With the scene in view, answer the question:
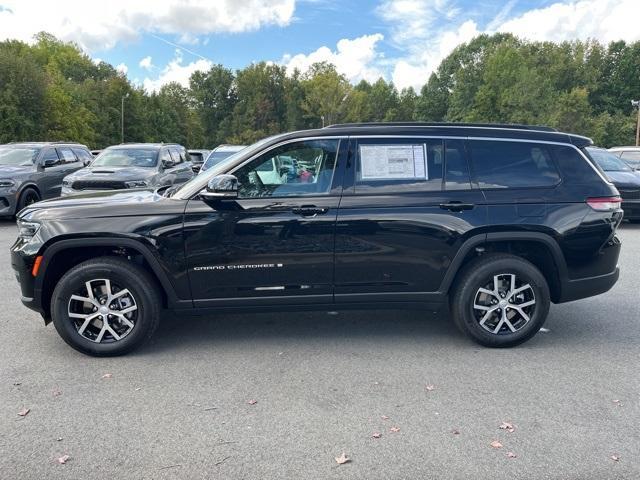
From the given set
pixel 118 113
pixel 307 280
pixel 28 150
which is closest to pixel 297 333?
pixel 307 280

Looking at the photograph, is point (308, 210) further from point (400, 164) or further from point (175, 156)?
point (175, 156)

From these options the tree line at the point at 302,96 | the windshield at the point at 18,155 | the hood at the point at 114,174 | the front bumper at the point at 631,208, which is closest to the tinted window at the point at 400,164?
the hood at the point at 114,174

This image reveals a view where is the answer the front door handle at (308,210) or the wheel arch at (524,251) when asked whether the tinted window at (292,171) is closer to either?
the front door handle at (308,210)

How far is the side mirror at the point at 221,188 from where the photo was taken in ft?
13.2

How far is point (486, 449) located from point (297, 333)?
2.20 m

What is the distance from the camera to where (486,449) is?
2957 mm

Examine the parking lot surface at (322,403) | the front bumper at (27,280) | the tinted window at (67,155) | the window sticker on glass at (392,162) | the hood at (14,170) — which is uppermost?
the tinted window at (67,155)

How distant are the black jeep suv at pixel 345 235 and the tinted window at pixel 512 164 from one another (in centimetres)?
1

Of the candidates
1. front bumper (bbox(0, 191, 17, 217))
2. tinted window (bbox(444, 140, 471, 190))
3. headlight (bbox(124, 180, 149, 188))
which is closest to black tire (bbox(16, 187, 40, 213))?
front bumper (bbox(0, 191, 17, 217))

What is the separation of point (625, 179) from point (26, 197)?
1320 centimetres

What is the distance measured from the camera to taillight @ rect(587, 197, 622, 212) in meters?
4.40

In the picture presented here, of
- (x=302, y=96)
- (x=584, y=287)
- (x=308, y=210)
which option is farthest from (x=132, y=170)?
→ (x=302, y=96)

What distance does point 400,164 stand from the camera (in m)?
4.33

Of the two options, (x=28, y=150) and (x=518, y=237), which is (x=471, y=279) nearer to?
(x=518, y=237)
